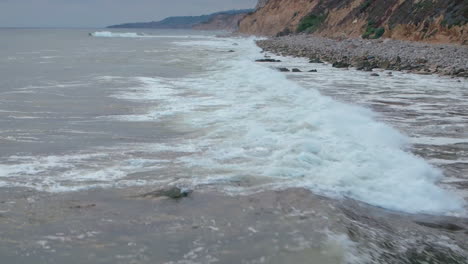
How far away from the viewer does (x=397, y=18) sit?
98.2 feet

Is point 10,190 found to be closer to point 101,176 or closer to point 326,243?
point 101,176

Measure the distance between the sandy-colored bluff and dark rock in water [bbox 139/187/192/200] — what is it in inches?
755

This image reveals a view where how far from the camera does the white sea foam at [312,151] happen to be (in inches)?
199

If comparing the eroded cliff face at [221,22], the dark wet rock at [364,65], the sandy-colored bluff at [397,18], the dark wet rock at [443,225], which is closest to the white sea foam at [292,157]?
the dark wet rock at [443,225]

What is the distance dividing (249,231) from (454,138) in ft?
15.9

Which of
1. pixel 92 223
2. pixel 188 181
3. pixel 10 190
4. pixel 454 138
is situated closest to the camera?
pixel 92 223

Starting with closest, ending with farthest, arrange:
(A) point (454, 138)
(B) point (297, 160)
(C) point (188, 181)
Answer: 1. (C) point (188, 181)
2. (B) point (297, 160)
3. (A) point (454, 138)

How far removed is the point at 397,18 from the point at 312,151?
85.7 feet

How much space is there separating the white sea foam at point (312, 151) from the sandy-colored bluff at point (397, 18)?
1437cm

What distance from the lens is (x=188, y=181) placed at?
5.25m

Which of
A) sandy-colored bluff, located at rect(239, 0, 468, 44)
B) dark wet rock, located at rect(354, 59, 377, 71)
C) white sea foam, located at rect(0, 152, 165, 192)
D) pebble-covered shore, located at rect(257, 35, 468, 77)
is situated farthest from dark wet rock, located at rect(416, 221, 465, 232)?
sandy-colored bluff, located at rect(239, 0, 468, 44)

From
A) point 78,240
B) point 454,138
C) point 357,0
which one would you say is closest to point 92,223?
point 78,240

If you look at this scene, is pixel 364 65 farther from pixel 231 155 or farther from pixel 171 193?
pixel 171 193

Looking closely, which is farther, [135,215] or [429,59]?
[429,59]
